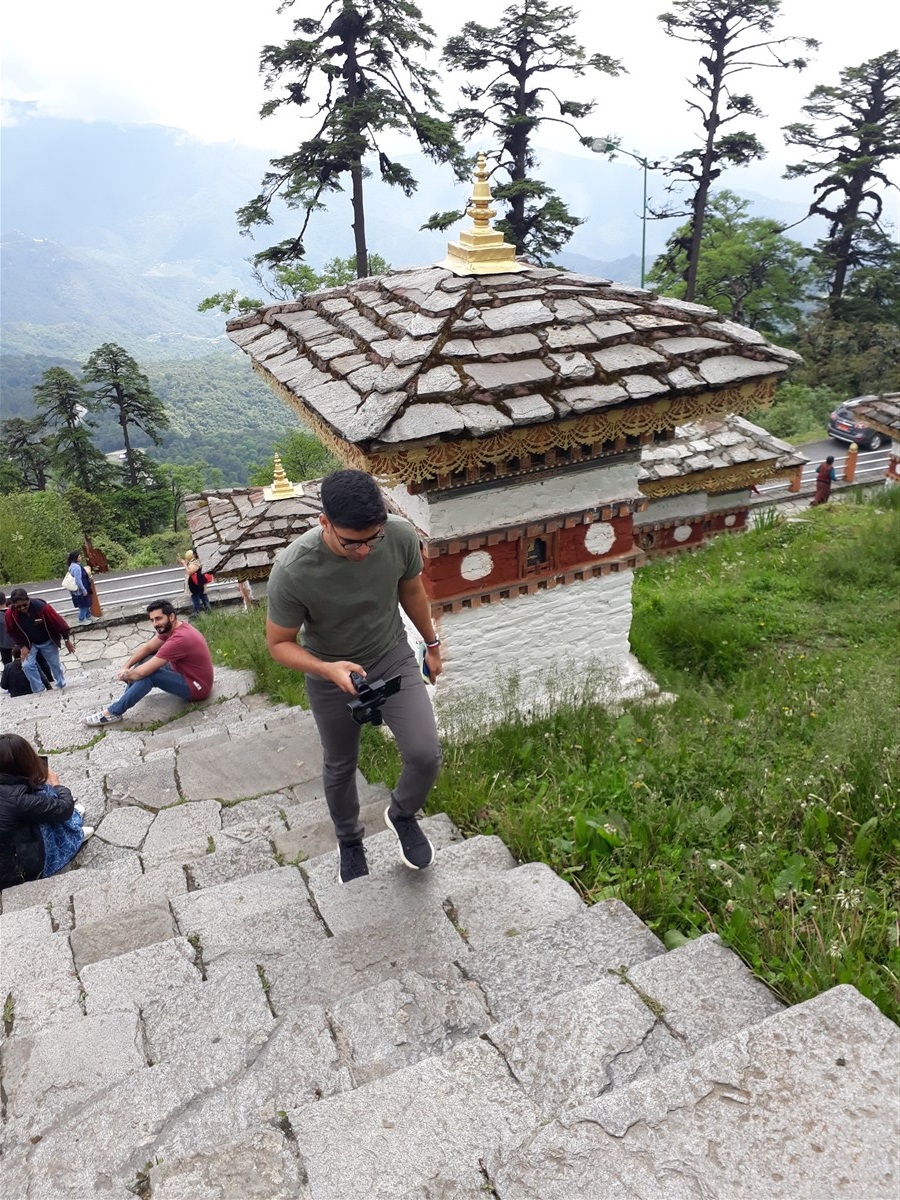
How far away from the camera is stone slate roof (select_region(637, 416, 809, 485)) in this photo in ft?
42.9

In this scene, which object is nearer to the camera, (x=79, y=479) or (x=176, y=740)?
(x=176, y=740)

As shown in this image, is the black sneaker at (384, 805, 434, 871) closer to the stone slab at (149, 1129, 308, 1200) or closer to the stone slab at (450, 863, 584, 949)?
the stone slab at (450, 863, 584, 949)

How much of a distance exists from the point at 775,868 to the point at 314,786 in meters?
2.84

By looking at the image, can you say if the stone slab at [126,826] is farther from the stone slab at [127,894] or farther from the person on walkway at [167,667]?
the person on walkway at [167,667]

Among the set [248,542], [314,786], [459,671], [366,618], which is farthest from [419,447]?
[248,542]

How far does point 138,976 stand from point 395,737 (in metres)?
1.36

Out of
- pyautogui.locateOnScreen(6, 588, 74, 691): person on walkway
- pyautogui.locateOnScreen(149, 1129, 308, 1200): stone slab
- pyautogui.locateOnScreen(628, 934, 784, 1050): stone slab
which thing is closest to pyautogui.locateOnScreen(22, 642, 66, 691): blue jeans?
pyautogui.locateOnScreen(6, 588, 74, 691): person on walkway

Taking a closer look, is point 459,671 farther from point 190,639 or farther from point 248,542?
point 248,542

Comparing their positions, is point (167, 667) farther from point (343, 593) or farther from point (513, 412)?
point (343, 593)

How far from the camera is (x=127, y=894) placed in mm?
4062

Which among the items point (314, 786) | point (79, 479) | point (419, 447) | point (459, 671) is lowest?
point (79, 479)

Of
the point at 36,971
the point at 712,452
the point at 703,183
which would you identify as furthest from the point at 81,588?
the point at 703,183

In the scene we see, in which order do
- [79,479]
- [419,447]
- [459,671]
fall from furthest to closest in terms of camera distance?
[79,479] → [459,671] → [419,447]

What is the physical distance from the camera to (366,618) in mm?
3439
